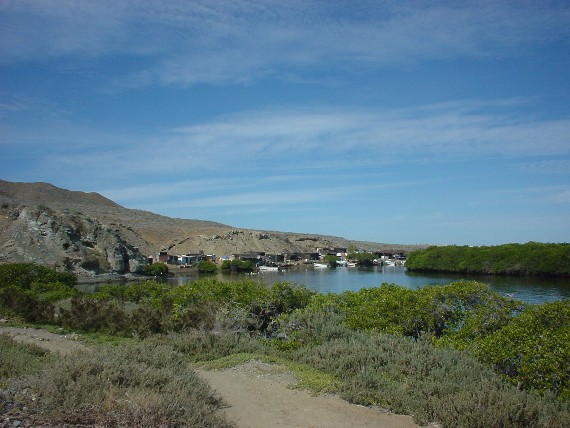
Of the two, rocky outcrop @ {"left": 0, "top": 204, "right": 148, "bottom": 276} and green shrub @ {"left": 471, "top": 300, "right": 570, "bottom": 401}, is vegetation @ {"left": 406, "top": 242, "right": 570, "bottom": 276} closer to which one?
rocky outcrop @ {"left": 0, "top": 204, "right": 148, "bottom": 276}

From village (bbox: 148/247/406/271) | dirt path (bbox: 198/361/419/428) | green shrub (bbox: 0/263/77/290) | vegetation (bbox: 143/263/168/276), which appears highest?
village (bbox: 148/247/406/271)

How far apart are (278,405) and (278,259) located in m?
114

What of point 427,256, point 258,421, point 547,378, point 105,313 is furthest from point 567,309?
point 427,256

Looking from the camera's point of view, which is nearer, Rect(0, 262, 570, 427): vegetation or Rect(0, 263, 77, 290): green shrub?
Rect(0, 262, 570, 427): vegetation

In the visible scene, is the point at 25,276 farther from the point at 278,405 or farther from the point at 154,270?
the point at 154,270

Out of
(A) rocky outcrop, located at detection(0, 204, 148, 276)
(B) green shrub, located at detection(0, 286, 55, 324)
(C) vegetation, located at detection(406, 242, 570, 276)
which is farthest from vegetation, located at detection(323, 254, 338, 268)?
(B) green shrub, located at detection(0, 286, 55, 324)

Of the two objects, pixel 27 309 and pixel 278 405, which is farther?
pixel 27 309

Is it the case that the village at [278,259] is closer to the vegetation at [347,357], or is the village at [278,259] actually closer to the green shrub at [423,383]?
the vegetation at [347,357]

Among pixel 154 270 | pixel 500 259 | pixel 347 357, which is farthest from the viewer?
pixel 154 270

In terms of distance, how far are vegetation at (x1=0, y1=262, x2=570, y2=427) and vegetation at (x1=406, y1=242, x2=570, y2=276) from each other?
5698 cm

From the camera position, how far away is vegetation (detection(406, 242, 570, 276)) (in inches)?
2534

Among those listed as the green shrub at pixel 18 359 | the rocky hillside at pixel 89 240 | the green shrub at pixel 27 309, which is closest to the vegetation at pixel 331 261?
the rocky hillside at pixel 89 240

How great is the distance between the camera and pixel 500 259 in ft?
236

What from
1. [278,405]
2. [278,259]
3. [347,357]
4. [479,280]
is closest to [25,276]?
[347,357]
